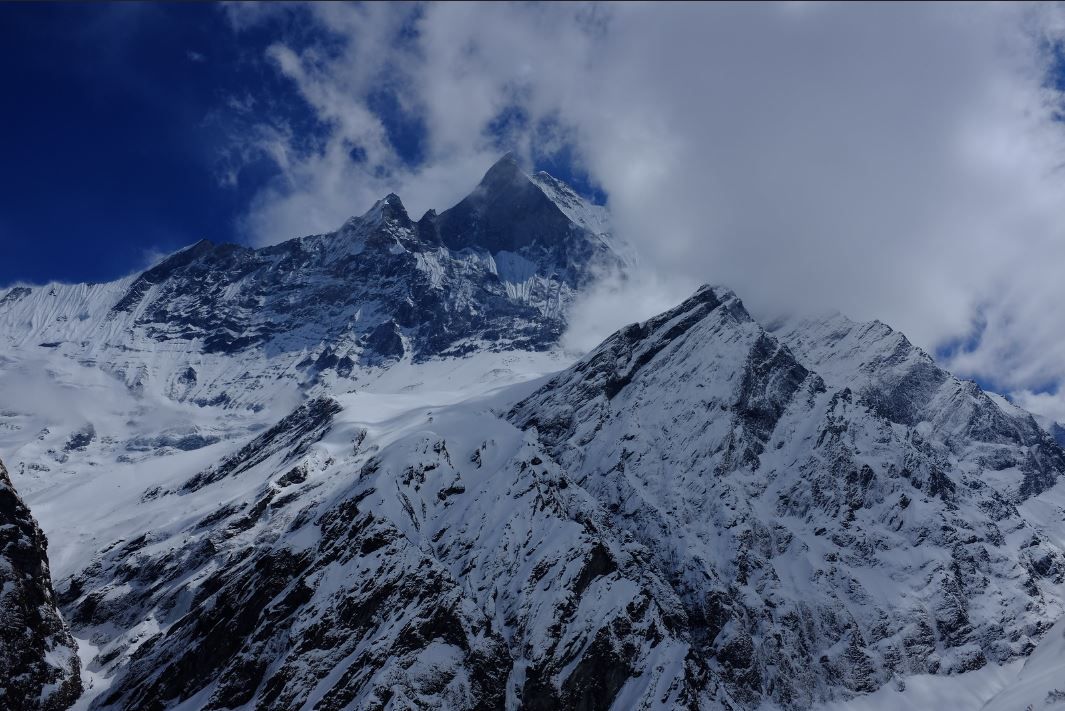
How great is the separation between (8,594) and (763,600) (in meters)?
118

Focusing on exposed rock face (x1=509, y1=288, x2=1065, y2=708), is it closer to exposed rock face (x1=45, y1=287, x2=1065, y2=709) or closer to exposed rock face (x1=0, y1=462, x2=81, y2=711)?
exposed rock face (x1=45, y1=287, x2=1065, y2=709)

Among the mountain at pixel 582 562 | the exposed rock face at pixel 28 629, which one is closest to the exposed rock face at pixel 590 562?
the mountain at pixel 582 562

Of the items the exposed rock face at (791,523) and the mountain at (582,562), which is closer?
the mountain at (582,562)

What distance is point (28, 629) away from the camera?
3807 inches

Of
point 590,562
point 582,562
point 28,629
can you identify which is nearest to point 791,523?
point 590,562

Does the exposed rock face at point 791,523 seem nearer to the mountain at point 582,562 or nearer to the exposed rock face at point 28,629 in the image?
the mountain at point 582,562

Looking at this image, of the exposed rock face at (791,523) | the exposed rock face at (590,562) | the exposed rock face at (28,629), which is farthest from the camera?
the exposed rock face at (791,523)

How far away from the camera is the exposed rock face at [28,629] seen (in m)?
93.4

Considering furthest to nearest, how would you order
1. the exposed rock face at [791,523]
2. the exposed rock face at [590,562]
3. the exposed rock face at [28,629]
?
the exposed rock face at [791,523], the exposed rock face at [590,562], the exposed rock face at [28,629]

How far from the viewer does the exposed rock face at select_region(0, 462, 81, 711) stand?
9338 centimetres

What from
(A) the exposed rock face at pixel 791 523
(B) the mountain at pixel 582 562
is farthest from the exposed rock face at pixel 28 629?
(A) the exposed rock face at pixel 791 523

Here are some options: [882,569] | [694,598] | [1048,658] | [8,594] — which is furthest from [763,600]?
[8,594]

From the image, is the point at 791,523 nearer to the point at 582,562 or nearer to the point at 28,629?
the point at 582,562

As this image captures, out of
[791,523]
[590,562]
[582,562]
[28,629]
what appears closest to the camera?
[28,629]
